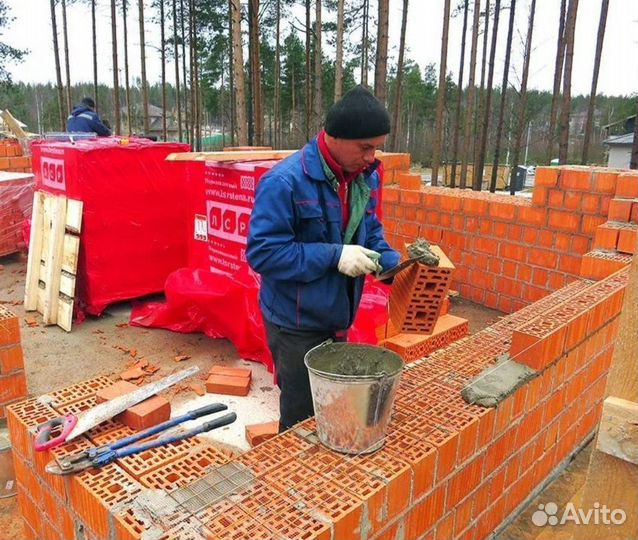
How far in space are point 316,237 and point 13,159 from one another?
8911 mm

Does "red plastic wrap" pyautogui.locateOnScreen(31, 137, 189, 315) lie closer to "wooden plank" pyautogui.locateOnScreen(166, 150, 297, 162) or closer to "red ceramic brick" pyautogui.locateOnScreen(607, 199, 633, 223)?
"wooden plank" pyautogui.locateOnScreen(166, 150, 297, 162)

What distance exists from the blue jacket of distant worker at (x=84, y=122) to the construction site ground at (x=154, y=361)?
4418 mm

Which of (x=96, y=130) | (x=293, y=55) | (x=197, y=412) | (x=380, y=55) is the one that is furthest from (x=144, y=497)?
(x=293, y=55)

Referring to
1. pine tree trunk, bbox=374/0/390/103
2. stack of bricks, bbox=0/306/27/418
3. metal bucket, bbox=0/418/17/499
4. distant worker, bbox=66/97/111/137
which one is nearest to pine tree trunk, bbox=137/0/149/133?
distant worker, bbox=66/97/111/137

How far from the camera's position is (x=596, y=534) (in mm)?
1407

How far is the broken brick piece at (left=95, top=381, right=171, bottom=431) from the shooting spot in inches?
86.2

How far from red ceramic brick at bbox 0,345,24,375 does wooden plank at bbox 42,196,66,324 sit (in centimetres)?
207

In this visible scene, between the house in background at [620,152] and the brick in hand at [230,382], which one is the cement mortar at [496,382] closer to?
the brick in hand at [230,382]

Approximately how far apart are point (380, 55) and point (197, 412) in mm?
10292

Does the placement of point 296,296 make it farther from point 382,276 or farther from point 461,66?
point 461,66

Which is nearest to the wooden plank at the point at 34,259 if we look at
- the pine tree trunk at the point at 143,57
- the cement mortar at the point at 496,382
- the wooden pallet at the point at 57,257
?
the wooden pallet at the point at 57,257

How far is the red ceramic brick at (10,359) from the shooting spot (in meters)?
3.48

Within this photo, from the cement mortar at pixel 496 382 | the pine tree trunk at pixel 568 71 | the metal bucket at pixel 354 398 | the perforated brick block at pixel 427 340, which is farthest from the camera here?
the pine tree trunk at pixel 568 71

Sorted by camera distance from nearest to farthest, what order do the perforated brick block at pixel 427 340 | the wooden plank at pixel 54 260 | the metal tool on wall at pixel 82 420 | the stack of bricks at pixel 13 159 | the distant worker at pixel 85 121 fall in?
the metal tool on wall at pixel 82 420 → the perforated brick block at pixel 427 340 → the wooden plank at pixel 54 260 → the stack of bricks at pixel 13 159 → the distant worker at pixel 85 121
